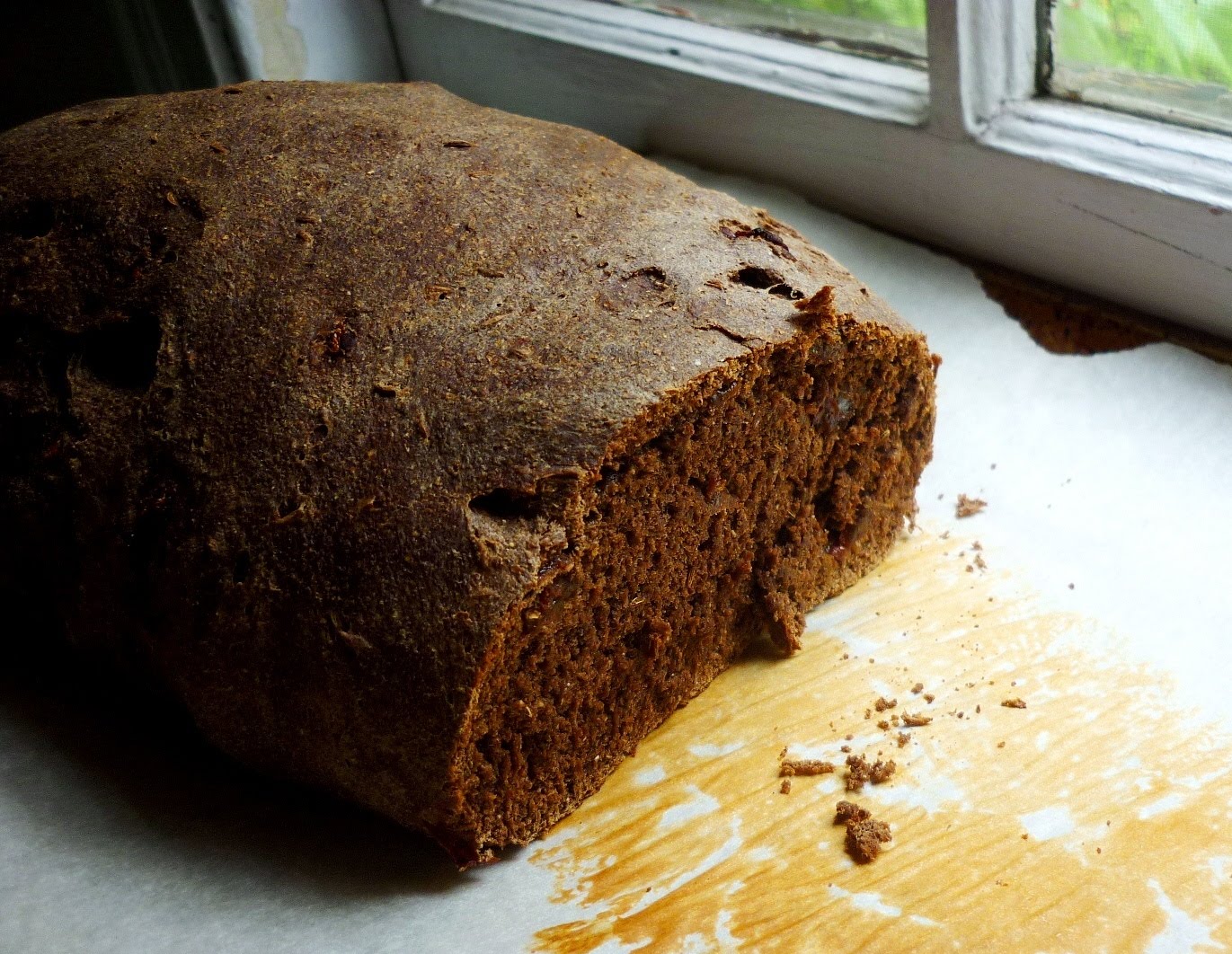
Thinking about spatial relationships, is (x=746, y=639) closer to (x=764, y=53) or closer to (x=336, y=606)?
(x=336, y=606)

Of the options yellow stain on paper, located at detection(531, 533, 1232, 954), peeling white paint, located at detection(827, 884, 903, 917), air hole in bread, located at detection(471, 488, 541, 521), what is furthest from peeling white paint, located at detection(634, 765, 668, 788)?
air hole in bread, located at detection(471, 488, 541, 521)

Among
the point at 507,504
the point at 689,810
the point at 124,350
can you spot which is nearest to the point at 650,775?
the point at 689,810

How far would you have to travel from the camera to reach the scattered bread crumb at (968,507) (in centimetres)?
230

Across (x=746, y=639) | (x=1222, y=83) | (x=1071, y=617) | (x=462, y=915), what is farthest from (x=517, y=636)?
(x=1222, y=83)

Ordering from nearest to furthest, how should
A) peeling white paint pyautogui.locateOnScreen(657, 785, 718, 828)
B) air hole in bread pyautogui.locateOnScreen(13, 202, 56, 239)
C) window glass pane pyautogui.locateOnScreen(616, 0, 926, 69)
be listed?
peeling white paint pyautogui.locateOnScreen(657, 785, 718, 828)
air hole in bread pyautogui.locateOnScreen(13, 202, 56, 239)
window glass pane pyautogui.locateOnScreen(616, 0, 926, 69)

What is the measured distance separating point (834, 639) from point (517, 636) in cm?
65

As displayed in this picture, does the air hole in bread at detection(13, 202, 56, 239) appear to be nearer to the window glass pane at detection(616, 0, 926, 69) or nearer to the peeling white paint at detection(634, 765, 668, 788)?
the peeling white paint at detection(634, 765, 668, 788)

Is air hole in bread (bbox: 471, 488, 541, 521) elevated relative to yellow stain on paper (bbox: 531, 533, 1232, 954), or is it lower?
elevated

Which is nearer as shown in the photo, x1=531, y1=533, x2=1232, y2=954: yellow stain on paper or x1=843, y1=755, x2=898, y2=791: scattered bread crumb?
x1=531, y1=533, x2=1232, y2=954: yellow stain on paper

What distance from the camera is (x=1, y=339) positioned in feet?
6.63

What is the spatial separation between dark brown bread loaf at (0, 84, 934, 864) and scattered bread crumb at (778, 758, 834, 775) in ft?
0.72

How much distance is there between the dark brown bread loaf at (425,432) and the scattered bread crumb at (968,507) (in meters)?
0.16

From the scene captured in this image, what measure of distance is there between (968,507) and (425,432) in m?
1.08

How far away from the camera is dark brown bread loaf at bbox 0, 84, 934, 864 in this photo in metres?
1.63
